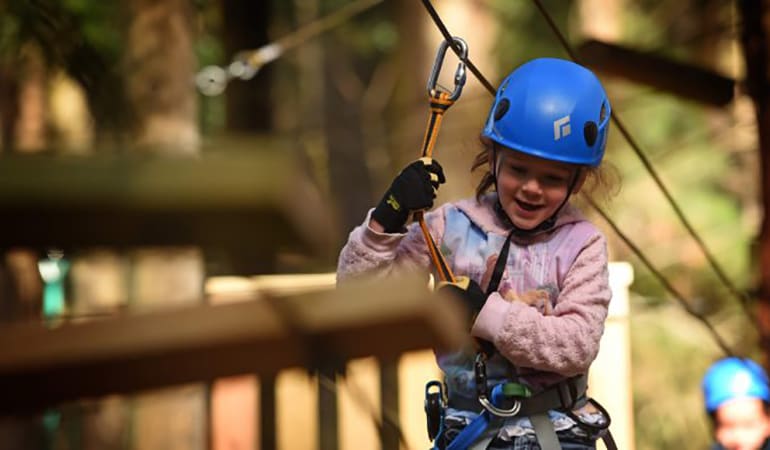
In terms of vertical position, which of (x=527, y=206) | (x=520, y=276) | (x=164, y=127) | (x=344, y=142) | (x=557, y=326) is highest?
(x=344, y=142)

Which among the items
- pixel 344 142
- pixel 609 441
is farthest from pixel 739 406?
pixel 344 142

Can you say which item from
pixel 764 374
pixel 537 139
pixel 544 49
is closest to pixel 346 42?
pixel 544 49

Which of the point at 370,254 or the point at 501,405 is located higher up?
the point at 370,254

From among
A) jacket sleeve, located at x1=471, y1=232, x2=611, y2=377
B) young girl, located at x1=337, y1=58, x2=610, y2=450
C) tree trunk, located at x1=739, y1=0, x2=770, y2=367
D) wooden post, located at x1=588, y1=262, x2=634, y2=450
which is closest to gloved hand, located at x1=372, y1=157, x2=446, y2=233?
young girl, located at x1=337, y1=58, x2=610, y2=450

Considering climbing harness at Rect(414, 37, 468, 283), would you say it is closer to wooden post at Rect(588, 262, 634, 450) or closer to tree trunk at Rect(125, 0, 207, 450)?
wooden post at Rect(588, 262, 634, 450)

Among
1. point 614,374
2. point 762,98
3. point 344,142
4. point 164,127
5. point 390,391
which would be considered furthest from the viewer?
point 344,142

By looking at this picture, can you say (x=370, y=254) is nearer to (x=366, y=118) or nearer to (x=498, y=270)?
(x=498, y=270)

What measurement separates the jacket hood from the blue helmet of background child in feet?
0.44

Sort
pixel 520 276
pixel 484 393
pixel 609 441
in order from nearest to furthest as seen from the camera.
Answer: pixel 484 393
pixel 520 276
pixel 609 441

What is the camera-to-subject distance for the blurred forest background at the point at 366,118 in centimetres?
508

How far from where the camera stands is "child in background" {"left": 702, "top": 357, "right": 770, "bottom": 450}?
196 inches

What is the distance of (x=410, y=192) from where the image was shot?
8.29ft

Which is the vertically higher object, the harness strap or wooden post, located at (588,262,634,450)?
wooden post, located at (588,262,634,450)

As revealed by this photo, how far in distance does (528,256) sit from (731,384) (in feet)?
8.45
